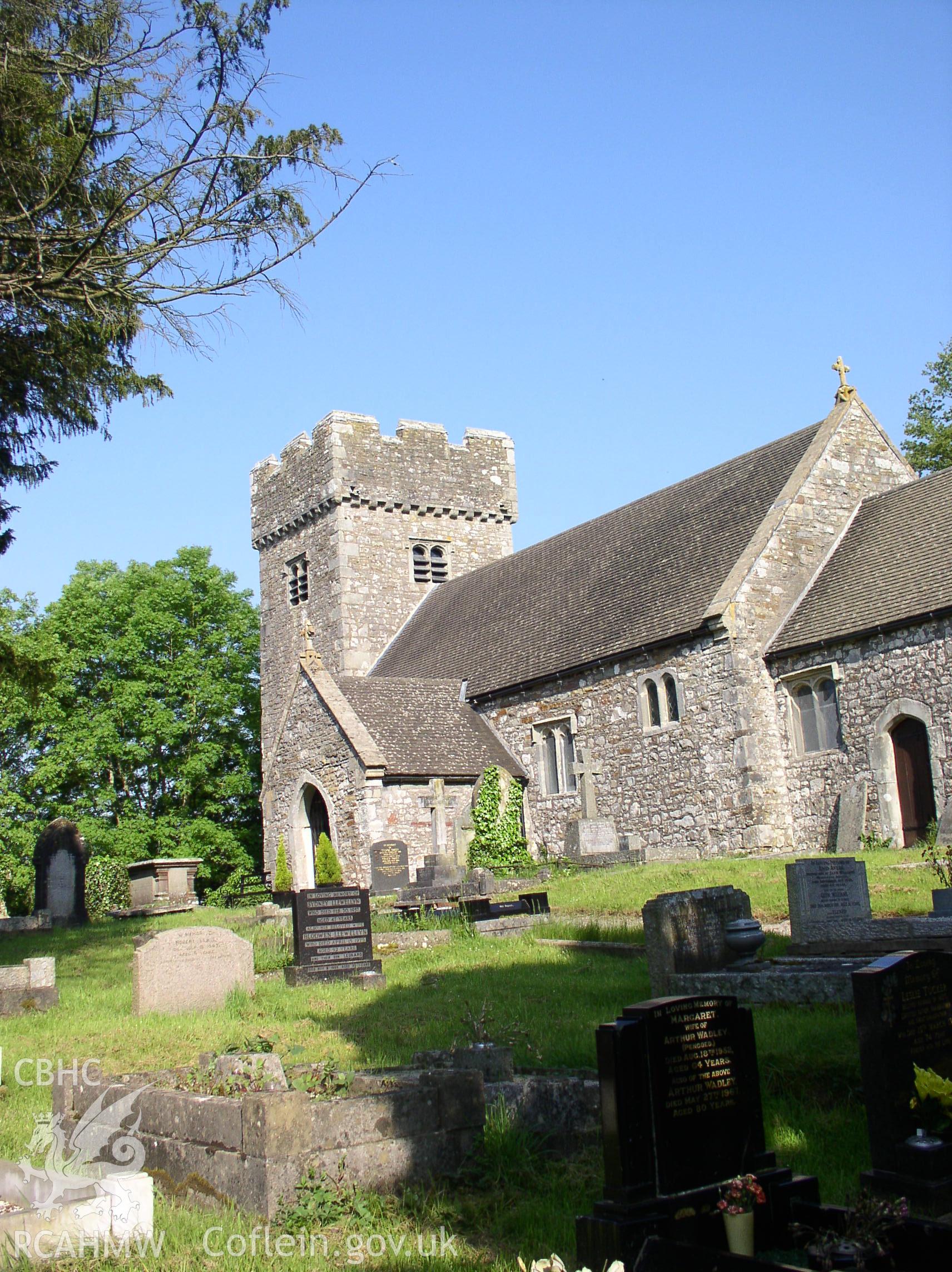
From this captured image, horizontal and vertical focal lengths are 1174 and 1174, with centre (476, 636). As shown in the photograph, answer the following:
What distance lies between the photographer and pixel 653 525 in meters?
26.2

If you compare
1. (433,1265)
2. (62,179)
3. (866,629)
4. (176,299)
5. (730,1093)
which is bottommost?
(433,1265)

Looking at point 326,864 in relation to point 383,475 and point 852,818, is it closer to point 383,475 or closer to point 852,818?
point 852,818

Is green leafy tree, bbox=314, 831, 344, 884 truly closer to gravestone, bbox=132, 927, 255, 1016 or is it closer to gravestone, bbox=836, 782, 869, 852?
gravestone, bbox=836, 782, 869, 852

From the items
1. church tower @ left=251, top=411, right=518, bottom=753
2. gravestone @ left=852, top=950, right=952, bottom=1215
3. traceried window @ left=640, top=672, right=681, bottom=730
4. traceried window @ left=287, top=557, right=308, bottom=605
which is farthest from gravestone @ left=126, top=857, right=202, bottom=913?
gravestone @ left=852, top=950, right=952, bottom=1215

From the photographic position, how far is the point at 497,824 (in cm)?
2450

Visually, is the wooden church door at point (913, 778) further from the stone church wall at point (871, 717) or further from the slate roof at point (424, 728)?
the slate roof at point (424, 728)

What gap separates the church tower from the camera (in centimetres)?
3397

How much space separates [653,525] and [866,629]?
7.87 meters

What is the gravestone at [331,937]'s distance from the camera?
12570 millimetres

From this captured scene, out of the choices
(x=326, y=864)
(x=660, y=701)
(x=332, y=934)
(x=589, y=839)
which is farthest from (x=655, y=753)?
(x=332, y=934)

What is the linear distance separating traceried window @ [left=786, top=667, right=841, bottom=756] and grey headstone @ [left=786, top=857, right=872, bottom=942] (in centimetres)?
945

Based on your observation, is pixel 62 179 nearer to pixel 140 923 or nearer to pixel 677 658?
pixel 677 658

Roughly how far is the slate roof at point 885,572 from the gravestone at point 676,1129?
1397 cm

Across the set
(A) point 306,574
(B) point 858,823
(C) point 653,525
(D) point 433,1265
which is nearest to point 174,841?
(A) point 306,574
